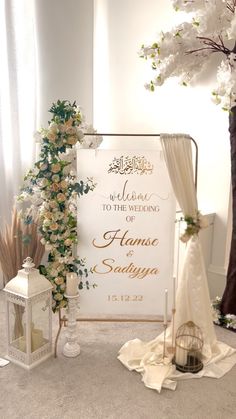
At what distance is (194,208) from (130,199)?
39 centimetres

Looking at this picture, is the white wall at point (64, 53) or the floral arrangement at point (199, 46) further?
the white wall at point (64, 53)

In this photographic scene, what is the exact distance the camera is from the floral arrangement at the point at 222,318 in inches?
101

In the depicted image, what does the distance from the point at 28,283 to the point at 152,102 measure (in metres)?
1.95

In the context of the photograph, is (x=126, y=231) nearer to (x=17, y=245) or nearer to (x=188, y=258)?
(x=188, y=258)

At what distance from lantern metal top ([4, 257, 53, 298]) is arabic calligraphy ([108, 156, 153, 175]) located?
28.6 inches

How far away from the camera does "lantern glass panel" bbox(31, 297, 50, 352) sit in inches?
83.2

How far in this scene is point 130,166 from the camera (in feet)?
7.38

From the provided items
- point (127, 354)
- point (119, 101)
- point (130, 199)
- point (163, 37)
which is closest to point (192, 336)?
point (127, 354)

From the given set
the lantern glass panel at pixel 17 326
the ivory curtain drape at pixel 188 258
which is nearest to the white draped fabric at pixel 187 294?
the ivory curtain drape at pixel 188 258

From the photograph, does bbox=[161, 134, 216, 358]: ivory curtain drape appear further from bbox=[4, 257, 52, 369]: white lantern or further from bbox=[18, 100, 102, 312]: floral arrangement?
bbox=[4, 257, 52, 369]: white lantern

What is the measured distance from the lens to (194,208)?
7.37 ft

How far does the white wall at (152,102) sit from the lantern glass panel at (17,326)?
1507 mm

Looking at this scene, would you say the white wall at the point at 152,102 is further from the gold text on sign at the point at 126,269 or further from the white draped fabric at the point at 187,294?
the gold text on sign at the point at 126,269

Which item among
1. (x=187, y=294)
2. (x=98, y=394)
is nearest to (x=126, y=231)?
(x=187, y=294)
